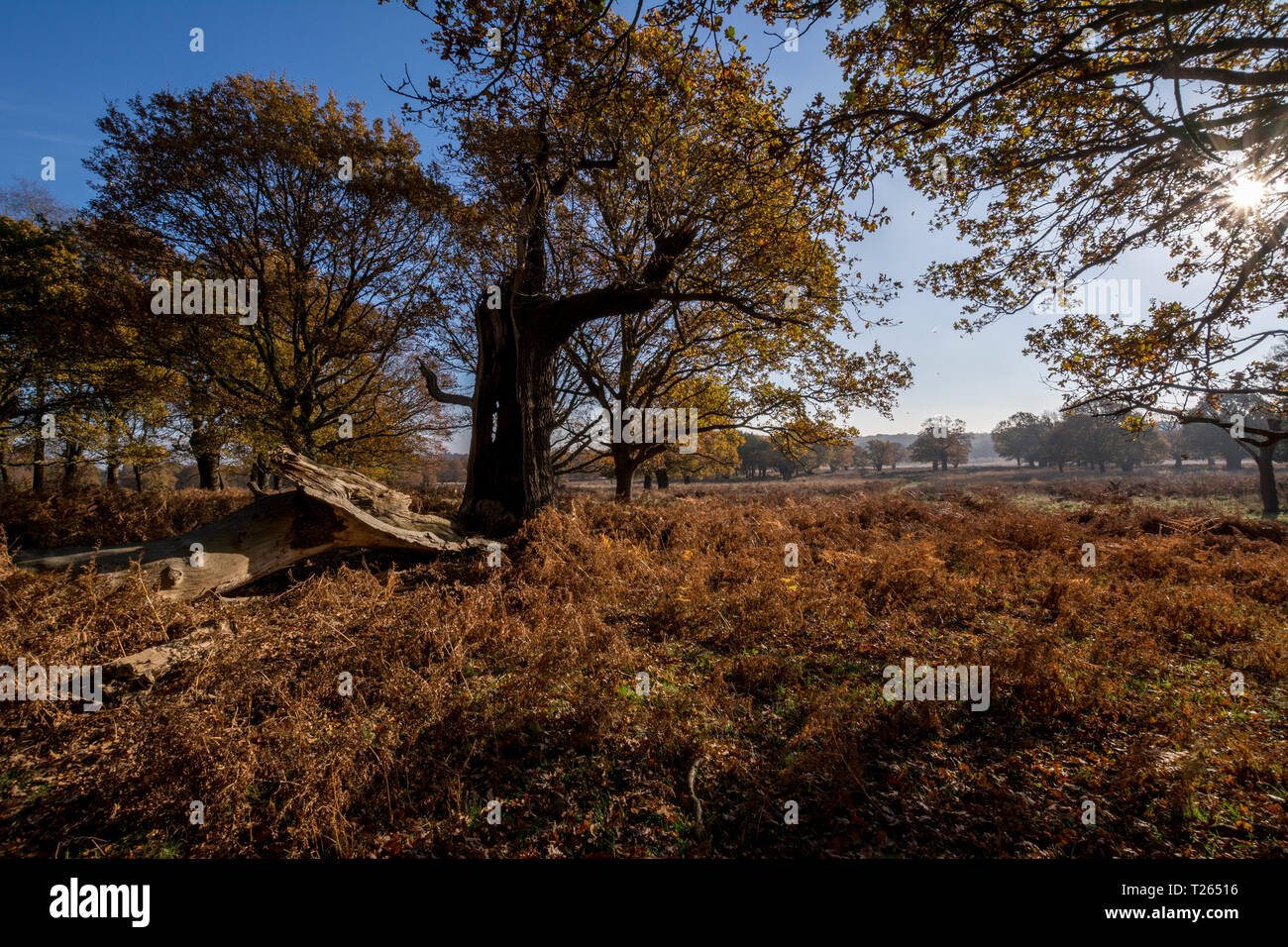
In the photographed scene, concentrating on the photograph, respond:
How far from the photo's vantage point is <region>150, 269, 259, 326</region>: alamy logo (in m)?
11.8

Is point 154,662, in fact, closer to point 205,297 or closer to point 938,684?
point 938,684

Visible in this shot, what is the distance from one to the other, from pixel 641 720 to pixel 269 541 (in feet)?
20.8

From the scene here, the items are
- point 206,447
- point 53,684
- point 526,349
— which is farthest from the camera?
point 206,447

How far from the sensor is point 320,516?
6652 millimetres

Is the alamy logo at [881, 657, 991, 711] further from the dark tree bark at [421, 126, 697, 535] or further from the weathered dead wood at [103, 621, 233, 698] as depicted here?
the weathered dead wood at [103, 621, 233, 698]

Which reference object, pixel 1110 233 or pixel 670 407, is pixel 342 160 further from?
pixel 1110 233

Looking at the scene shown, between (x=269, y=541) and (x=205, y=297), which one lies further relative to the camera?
(x=205, y=297)

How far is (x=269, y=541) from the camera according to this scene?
6621 millimetres
